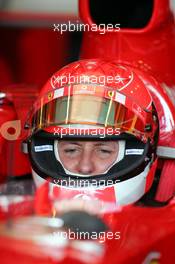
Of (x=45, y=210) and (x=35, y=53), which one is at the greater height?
(x=35, y=53)

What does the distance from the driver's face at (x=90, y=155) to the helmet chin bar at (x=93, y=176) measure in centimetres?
2

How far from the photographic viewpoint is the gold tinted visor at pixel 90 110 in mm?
1669

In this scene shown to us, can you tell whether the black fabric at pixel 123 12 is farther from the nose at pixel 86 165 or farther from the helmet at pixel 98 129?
the nose at pixel 86 165

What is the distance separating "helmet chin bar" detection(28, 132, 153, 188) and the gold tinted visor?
3 centimetres

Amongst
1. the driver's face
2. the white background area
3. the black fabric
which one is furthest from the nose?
the white background area

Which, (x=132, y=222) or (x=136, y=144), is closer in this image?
(x=132, y=222)

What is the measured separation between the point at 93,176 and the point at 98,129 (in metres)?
0.10

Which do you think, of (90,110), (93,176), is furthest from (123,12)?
(93,176)

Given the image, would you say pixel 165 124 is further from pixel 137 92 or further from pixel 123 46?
pixel 123 46

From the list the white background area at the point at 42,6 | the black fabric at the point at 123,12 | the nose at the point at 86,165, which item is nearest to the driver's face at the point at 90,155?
the nose at the point at 86,165

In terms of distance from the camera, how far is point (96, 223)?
50.1 inches

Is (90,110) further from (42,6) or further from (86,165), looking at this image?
(42,6)

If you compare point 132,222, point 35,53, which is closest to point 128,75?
point 132,222

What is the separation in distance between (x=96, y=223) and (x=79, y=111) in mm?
444
